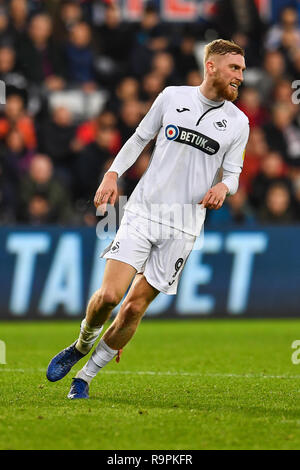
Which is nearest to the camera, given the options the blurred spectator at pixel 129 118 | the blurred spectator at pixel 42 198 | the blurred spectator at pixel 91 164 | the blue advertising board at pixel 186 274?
the blue advertising board at pixel 186 274

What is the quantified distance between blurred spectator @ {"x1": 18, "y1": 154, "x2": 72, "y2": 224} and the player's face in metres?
6.43

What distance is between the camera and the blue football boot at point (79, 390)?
21.3 ft

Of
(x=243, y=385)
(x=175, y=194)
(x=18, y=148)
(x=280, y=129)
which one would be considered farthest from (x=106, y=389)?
(x=280, y=129)

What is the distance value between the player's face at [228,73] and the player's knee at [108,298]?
5.25 feet

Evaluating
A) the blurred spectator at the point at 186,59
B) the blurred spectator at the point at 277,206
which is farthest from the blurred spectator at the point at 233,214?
the blurred spectator at the point at 186,59

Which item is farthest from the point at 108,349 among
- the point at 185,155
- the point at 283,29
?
the point at 283,29

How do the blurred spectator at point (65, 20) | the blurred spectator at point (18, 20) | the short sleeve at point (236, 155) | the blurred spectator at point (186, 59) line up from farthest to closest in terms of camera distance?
the blurred spectator at point (186, 59), the blurred spectator at point (65, 20), the blurred spectator at point (18, 20), the short sleeve at point (236, 155)

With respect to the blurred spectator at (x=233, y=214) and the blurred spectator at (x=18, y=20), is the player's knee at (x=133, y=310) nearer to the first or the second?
the blurred spectator at (x=233, y=214)

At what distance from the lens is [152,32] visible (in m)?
15.1

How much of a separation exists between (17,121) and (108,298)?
7.47 metres

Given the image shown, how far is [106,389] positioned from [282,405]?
1.41 m

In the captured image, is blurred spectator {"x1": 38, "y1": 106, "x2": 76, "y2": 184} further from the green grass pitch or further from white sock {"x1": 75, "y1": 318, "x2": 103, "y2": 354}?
white sock {"x1": 75, "y1": 318, "x2": 103, "y2": 354}

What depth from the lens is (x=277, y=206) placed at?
520 inches

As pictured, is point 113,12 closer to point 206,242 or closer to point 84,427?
point 206,242
